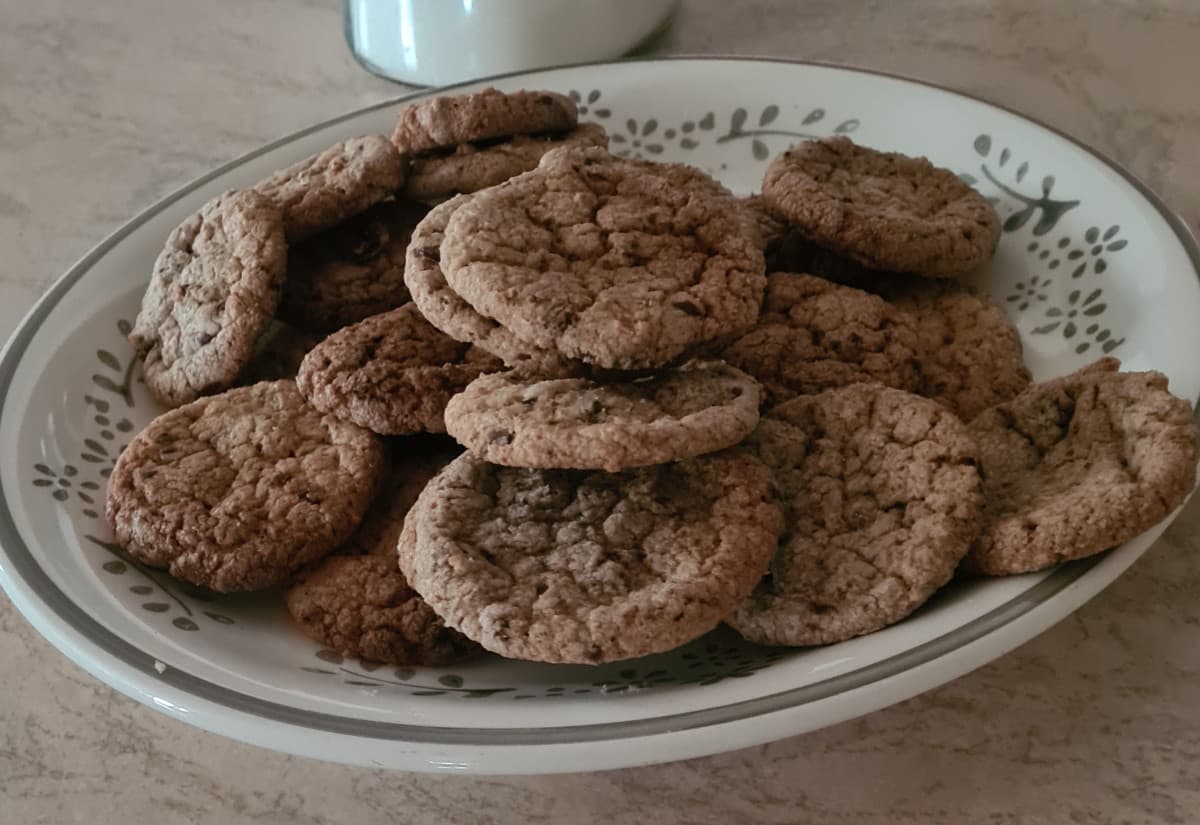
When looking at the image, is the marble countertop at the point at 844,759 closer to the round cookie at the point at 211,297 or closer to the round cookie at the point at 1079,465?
the round cookie at the point at 1079,465

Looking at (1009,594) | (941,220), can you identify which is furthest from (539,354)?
(941,220)

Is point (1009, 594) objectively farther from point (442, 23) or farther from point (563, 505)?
point (442, 23)

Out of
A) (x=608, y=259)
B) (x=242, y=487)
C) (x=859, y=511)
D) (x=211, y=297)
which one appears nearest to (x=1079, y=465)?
(x=859, y=511)

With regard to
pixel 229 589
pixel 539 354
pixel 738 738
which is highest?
pixel 539 354

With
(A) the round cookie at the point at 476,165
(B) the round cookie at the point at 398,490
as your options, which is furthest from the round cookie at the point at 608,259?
(B) the round cookie at the point at 398,490

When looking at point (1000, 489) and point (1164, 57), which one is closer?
point (1000, 489)

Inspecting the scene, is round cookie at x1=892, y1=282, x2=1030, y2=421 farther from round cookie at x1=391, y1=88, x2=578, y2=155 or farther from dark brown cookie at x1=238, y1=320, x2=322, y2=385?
dark brown cookie at x1=238, y1=320, x2=322, y2=385

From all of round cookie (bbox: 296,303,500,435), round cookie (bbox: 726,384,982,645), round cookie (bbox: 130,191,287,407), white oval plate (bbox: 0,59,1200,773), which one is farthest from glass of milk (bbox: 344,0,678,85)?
round cookie (bbox: 726,384,982,645)
